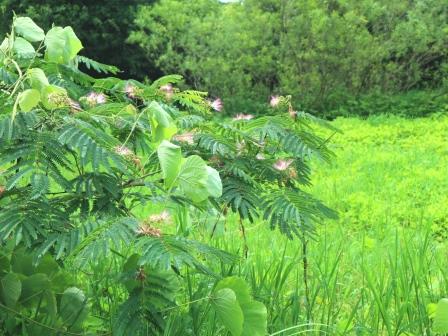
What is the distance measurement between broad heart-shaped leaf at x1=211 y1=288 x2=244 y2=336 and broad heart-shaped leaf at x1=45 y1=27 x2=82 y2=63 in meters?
0.68

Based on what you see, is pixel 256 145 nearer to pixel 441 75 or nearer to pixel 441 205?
pixel 441 205

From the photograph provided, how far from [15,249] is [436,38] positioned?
12.5m

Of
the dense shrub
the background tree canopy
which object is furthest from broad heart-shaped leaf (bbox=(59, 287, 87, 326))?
the dense shrub

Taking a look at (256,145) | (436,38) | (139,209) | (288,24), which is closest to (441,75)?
(436,38)

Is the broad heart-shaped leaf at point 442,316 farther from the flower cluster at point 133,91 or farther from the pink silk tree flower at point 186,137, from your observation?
the flower cluster at point 133,91

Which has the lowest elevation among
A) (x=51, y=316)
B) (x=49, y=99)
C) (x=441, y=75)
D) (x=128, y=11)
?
(x=51, y=316)

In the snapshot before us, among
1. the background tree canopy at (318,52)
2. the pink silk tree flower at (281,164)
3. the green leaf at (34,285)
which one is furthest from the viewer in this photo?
the background tree canopy at (318,52)

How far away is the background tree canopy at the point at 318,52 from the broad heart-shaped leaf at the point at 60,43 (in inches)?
422

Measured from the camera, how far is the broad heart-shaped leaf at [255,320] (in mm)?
1561

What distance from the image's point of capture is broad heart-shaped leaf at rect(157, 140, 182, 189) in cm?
118

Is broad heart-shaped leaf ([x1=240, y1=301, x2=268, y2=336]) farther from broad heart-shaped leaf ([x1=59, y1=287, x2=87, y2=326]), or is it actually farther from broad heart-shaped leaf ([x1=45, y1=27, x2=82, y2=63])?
broad heart-shaped leaf ([x1=45, y1=27, x2=82, y2=63])

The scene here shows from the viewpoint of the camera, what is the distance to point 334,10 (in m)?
12.5

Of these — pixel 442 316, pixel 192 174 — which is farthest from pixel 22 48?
pixel 442 316

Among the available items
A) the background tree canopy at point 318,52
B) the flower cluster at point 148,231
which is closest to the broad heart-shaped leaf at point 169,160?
the flower cluster at point 148,231
